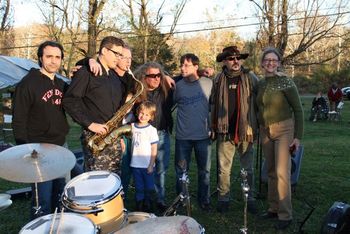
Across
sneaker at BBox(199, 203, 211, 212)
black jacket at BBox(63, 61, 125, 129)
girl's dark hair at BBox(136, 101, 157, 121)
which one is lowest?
sneaker at BBox(199, 203, 211, 212)

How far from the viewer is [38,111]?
4188 millimetres

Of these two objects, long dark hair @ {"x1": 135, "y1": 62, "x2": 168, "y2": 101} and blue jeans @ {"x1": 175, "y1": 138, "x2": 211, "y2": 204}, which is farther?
blue jeans @ {"x1": 175, "y1": 138, "x2": 211, "y2": 204}

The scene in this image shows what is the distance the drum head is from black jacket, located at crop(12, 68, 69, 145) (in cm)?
72

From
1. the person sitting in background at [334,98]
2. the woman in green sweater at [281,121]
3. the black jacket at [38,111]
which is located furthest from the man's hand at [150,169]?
the person sitting in background at [334,98]

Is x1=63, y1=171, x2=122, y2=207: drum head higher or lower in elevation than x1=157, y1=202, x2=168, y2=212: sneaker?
higher

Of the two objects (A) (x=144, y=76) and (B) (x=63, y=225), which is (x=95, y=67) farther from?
(B) (x=63, y=225)

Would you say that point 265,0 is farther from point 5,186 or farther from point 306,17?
point 5,186

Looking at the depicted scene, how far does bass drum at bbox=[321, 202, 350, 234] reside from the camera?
4309 mm

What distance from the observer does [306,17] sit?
778 inches

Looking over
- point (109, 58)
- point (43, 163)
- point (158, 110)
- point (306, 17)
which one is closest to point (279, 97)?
point (158, 110)

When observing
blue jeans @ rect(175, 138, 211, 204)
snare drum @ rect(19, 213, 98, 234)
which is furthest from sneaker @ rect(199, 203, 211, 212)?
snare drum @ rect(19, 213, 98, 234)

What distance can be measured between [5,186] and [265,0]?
15.5m

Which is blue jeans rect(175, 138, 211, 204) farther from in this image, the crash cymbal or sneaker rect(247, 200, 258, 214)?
the crash cymbal

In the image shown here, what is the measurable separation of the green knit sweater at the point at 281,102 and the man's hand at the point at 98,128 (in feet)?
6.78
